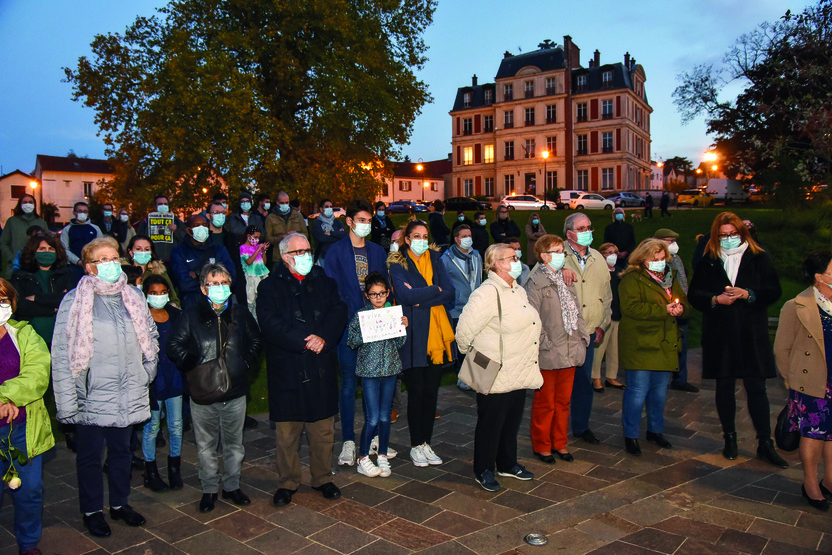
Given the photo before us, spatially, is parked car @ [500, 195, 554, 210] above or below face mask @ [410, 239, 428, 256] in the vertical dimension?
above

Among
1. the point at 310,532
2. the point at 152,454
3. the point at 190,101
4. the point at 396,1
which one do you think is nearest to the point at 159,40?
the point at 190,101

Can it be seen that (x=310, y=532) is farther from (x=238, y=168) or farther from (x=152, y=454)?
(x=238, y=168)

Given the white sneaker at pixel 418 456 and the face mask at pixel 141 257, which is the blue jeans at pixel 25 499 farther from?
the white sneaker at pixel 418 456

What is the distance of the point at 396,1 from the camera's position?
23469 millimetres

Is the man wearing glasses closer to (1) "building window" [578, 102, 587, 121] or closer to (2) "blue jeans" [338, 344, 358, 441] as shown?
(2) "blue jeans" [338, 344, 358, 441]

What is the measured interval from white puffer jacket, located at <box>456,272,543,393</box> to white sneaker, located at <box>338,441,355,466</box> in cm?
152

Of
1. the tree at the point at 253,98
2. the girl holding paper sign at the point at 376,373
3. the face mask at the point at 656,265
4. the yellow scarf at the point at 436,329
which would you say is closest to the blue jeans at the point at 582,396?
the face mask at the point at 656,265

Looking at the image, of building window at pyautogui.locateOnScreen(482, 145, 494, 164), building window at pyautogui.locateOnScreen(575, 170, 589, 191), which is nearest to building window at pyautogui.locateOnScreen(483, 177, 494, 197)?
building window at pyautogui.locateOnScreen(482, 145, 494, 164)

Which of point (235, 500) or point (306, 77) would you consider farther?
point (306, 77)

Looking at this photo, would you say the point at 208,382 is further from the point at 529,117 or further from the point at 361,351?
the point at 529,117

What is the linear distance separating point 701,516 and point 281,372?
3280 mm

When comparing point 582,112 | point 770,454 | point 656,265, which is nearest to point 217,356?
point 656,265

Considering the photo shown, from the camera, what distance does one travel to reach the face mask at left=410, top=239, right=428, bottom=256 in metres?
5.85

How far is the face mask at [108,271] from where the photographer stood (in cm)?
453
